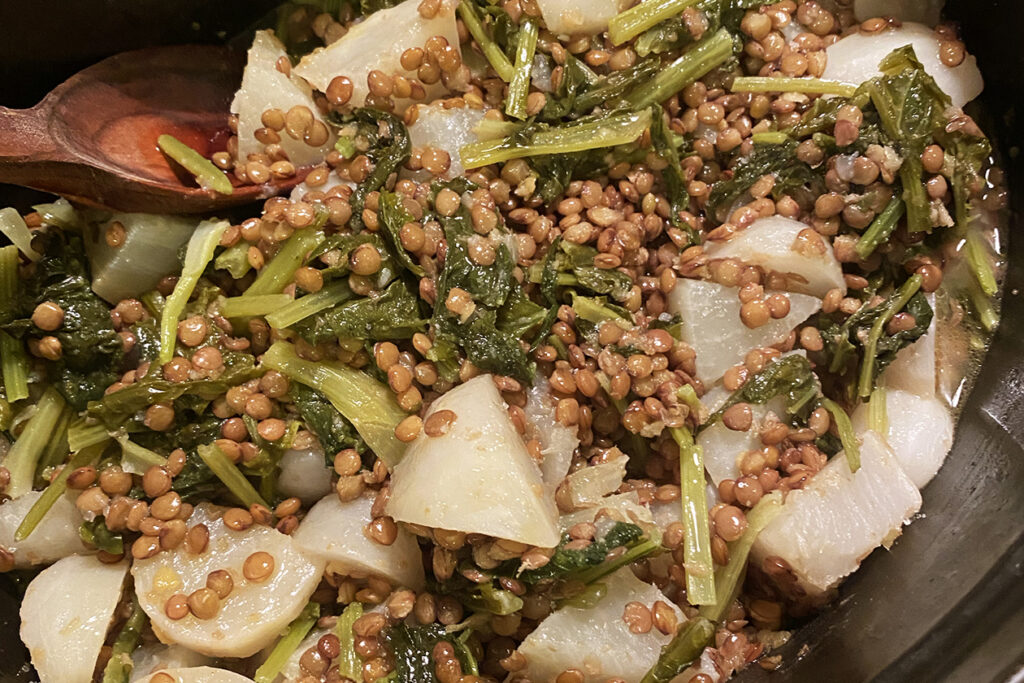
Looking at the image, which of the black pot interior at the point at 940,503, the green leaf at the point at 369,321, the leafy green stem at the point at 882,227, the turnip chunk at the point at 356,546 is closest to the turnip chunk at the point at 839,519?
the black pot interior at the point at 940,503

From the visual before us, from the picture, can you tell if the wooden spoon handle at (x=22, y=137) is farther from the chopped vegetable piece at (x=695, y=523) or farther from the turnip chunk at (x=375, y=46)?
the chopped vegetable piece at (x=695, y=523)

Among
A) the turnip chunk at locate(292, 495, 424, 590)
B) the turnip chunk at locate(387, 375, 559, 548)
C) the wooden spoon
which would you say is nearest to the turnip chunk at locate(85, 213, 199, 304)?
the wooden spoon

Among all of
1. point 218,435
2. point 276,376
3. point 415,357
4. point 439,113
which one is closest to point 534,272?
point 415,357

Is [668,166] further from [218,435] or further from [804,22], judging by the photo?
[218,435]

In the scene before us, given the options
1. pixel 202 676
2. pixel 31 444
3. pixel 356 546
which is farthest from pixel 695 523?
pixel 31 444

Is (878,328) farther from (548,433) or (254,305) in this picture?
(254,305)

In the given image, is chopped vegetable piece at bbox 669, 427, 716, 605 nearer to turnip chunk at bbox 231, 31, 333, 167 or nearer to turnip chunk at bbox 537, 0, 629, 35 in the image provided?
turnip chunk at bbox 537, 0, 629, 35
